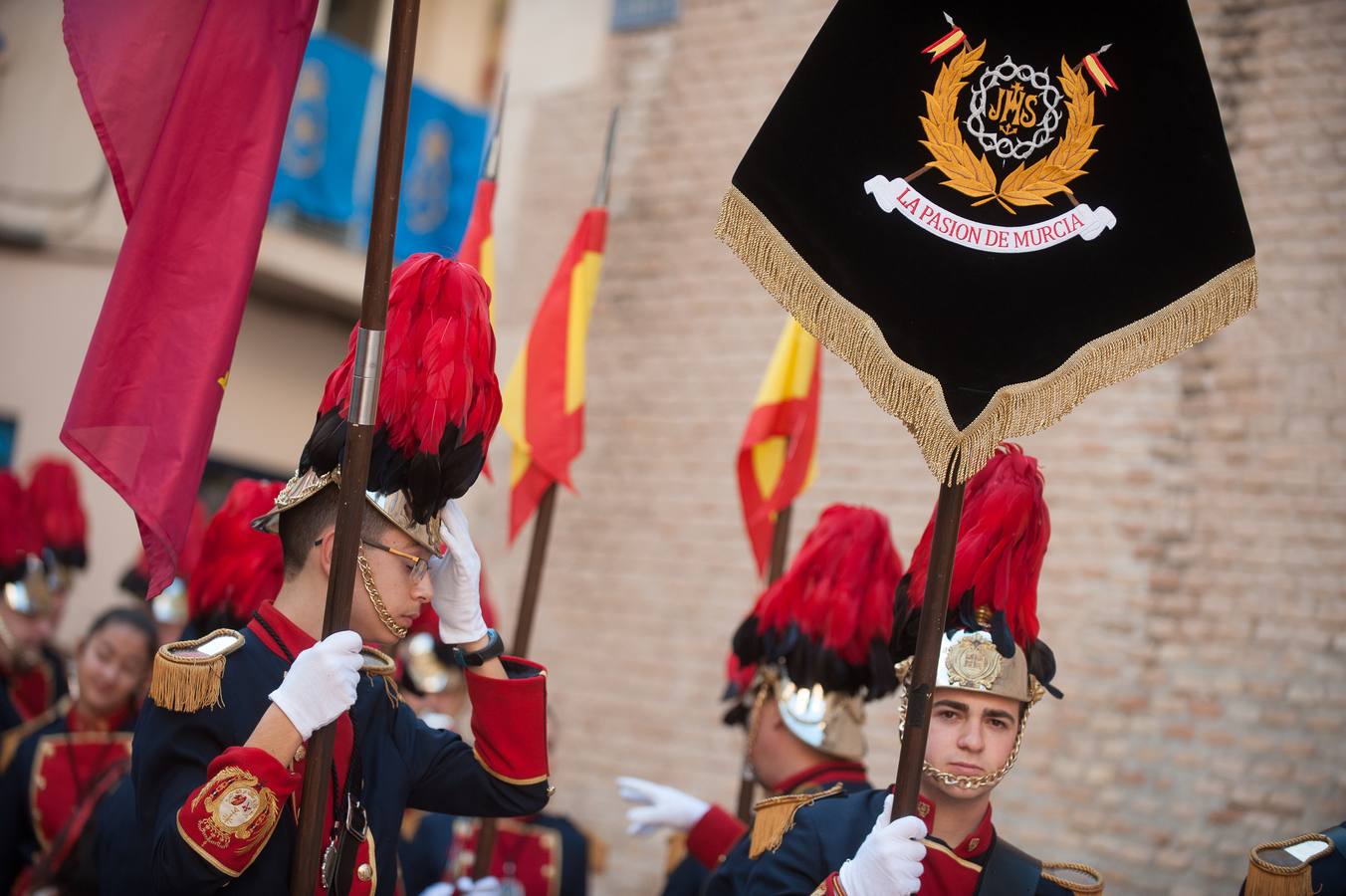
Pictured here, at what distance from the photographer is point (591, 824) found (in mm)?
7617

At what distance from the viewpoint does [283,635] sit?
302 cm

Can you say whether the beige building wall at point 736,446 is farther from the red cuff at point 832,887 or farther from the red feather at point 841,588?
the red cuff at point 832,887

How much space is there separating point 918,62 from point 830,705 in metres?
1.94

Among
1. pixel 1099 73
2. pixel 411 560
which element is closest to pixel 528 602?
pixel 411 560

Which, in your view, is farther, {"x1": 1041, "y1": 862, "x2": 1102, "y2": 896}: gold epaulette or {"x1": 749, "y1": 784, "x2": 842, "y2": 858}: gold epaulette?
{"x1": 749, "y1": 784, "x2": 842, "y2": 858}: gold epaulette

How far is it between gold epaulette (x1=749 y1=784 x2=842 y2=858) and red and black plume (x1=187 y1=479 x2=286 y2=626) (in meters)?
1.61

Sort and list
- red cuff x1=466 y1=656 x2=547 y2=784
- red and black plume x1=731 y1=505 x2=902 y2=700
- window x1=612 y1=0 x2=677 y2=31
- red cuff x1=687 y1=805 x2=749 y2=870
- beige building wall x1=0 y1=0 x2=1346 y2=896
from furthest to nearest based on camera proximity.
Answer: window x1=612 y1=0 x2=677 y2=31
beige building wall x1=0 y1=0 x2=1346 y2=896
red cuff x1=687 y1=805 x2=749 y2=870
red and black plume x1=731 y1=505 x2=902 y2=700
red cuff x1=466 y1=656 x2=547 y2=784

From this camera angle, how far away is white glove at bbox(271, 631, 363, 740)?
276 cm

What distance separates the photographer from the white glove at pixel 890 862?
2807 millimetres

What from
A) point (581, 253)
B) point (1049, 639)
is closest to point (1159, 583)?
point (1049, 639)

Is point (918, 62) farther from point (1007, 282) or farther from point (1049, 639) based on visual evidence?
point (1049, 639)

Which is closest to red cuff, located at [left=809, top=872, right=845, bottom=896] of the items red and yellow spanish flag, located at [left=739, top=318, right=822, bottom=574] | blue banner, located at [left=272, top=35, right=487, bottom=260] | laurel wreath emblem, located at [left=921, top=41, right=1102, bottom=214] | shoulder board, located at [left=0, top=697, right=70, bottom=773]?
laurel wreath emblem, located at [left=921, top=41, right=1102, bottom=214]

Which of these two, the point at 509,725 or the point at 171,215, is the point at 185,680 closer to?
the point at 509,725

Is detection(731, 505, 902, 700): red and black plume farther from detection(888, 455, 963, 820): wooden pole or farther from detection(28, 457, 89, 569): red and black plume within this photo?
detection(28, 457, 89, 569): red and black plume
